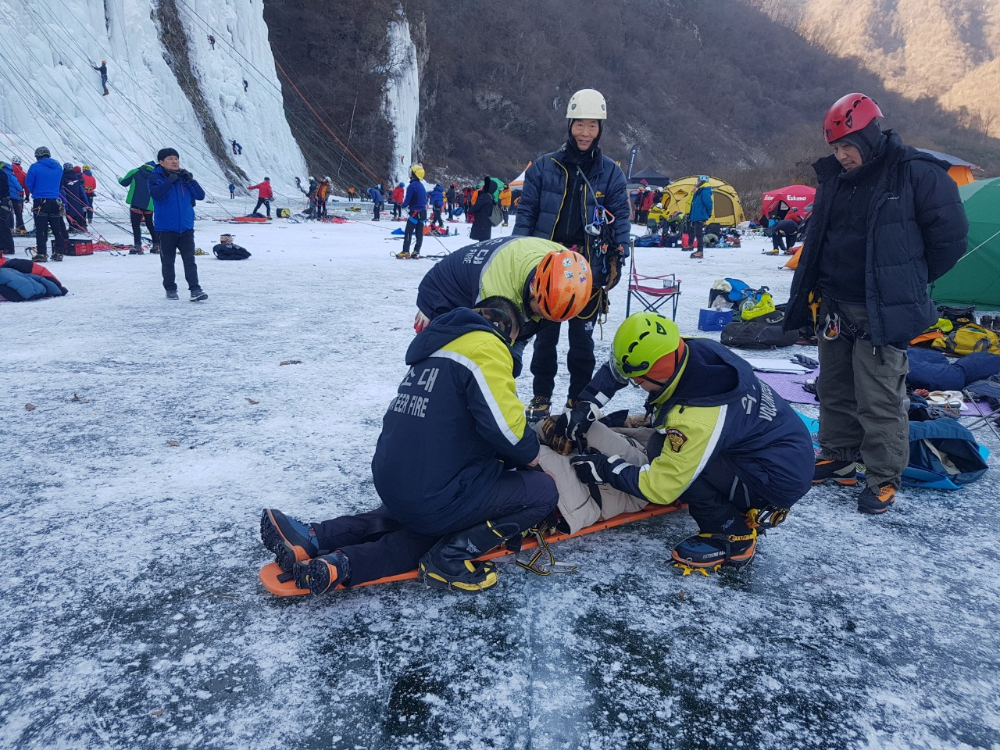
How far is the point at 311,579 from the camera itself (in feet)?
7.08

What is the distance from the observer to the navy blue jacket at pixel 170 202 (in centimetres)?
691

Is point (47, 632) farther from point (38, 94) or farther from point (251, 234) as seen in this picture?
point (38, 94)

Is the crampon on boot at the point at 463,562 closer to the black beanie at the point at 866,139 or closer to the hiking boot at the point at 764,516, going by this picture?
the hiking boot at the point at 764,516

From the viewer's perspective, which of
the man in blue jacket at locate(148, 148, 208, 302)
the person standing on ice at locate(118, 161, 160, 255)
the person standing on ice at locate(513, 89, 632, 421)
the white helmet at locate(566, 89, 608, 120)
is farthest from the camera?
the person standing on ice at locate(118, 161, 160, 255)

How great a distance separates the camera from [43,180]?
968 centimetres

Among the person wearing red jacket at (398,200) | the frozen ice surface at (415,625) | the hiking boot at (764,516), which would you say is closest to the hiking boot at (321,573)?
the frozen ice surface at (415,625)

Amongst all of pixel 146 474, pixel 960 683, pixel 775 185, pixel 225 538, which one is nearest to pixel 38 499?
pixel 146 474

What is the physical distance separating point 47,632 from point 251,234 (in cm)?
1470

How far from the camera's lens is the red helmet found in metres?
2.97

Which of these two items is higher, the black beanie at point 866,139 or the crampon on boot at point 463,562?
the black beanie at point 866,139

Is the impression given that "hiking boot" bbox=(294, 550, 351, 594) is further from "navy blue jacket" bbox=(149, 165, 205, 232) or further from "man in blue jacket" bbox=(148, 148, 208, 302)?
"navy blue jacket" bbox=(149, 165, 205, 232)

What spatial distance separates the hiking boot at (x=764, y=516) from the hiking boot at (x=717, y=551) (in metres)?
0.05

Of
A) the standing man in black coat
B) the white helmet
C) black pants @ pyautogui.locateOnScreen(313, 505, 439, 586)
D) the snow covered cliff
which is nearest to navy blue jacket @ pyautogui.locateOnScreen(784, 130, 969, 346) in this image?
the standing man in black coat

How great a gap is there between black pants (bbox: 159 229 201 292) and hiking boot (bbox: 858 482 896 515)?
22.5 ft
